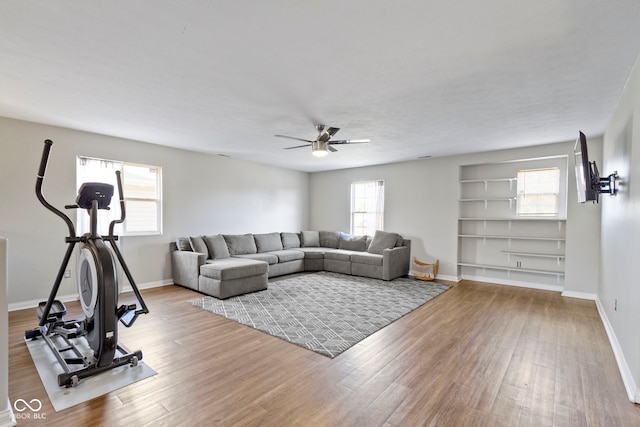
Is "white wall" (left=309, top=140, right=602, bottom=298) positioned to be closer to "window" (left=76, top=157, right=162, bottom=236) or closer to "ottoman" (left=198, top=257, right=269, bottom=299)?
"ottoman" (left=198, top=257, right=269, bottom=299)

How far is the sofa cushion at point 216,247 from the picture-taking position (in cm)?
542

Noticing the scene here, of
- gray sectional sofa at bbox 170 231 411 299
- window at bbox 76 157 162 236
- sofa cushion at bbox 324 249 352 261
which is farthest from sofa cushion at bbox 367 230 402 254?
window at bbox 76 157 162 236

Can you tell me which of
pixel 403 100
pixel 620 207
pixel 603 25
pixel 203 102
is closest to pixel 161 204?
pixel 203 102

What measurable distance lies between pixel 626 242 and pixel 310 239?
5754 millimetres

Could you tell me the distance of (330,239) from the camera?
24.5 ft

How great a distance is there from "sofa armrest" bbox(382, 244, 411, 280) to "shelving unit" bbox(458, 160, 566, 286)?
1.03 metres

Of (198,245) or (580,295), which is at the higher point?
(198,245)

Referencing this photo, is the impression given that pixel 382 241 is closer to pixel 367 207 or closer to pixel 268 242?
pixel 367 207

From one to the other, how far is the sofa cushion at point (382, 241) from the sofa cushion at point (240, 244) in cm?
252

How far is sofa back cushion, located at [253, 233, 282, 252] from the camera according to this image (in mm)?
6461

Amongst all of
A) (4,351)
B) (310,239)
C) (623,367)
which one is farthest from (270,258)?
(623,367)

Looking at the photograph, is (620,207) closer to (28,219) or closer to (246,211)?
(246,211)

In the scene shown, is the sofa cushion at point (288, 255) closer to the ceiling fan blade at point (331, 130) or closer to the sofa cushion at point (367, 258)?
the sofa cushion at point (367, 258)

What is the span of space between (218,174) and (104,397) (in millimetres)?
4669
